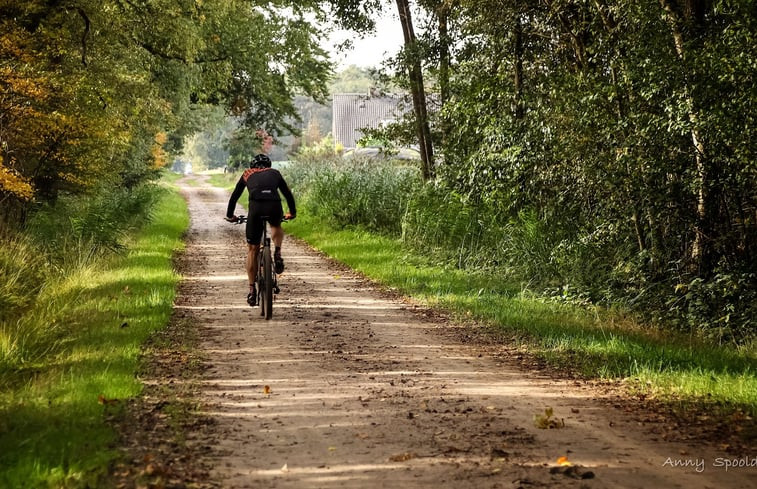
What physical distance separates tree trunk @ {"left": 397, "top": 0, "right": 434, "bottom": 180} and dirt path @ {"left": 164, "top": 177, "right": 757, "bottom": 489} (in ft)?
32.4

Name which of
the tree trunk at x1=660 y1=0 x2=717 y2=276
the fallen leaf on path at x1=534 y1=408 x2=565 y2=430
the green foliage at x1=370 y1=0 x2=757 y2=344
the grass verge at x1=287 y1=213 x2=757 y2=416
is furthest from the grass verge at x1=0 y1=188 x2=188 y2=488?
the tree trunk at x1=660 y1=0 x2=717 y2=276

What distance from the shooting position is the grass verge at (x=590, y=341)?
7230mm

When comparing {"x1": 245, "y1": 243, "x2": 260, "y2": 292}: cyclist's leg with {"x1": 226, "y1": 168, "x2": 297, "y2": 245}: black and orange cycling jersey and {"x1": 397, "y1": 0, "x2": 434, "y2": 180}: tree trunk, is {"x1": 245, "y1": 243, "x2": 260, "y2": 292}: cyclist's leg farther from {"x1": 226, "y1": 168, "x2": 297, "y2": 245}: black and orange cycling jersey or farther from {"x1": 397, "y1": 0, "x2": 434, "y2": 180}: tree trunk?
{"x1": 397, "y1": 0, "x2": 434, "y2": 180}: tree trunk

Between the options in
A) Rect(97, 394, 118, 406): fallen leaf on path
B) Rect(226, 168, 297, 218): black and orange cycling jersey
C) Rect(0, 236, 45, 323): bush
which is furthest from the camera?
Rect(0, 236, 45, 323): bush

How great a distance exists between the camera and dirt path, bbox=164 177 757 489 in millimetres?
5039

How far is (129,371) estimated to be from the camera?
25.2 feet

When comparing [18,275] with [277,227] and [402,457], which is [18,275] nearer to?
[277,227]

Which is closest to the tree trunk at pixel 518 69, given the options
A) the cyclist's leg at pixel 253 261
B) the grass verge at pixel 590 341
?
the grass verge at pixel 590 341

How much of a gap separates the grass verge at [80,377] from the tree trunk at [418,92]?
779 cm

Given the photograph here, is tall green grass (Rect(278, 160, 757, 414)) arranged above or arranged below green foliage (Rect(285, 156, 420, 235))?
below

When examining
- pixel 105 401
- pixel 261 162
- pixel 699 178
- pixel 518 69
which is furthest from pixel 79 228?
pixel 699 178

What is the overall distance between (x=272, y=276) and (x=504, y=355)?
346cm

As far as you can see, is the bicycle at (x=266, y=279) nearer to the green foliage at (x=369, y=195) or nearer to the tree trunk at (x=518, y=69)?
the tree trunk at (x=518, y=69)

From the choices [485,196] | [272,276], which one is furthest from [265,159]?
[485,196]
